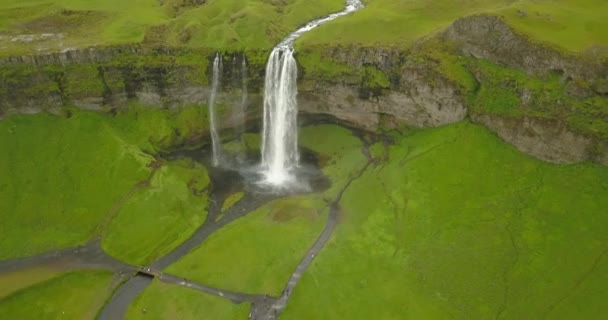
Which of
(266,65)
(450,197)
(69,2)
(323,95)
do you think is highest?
(69,2)

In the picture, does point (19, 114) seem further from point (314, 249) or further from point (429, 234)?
point (429, 234)

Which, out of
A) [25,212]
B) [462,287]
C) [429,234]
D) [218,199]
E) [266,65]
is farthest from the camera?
[266,65]

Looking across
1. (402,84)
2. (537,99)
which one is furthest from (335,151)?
(537,99)

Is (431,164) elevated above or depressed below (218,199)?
above

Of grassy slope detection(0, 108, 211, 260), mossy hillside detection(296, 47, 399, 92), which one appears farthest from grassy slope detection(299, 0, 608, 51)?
grassy slope detection(0, 108, 211, 260)

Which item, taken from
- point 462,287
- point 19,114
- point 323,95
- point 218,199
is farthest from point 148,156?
point 462,287

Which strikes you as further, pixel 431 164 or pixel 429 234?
pixel 431 164

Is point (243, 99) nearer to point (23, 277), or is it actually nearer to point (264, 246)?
point (264, 246)
